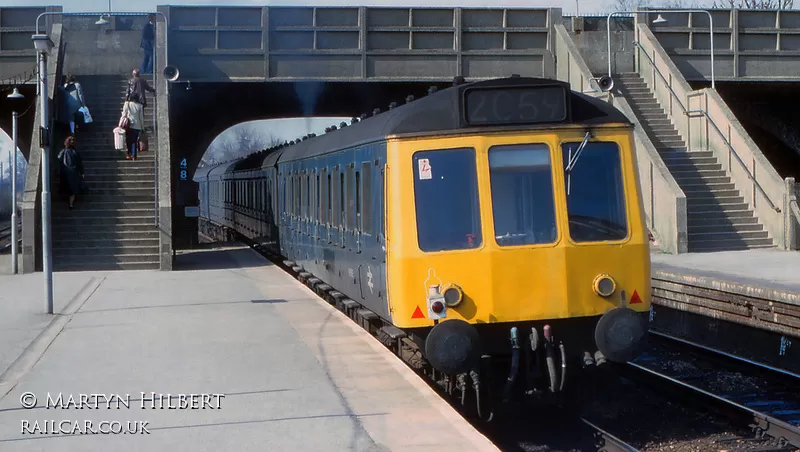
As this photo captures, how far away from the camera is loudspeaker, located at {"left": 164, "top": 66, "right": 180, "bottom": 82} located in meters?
25.5

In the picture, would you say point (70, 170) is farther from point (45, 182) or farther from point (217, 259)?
point (45, 182)

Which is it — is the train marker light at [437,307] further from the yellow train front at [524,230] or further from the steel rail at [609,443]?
the steel rail at [609,443]

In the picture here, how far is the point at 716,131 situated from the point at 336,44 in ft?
32.5

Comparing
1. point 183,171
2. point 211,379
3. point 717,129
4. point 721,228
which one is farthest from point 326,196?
point 183,171

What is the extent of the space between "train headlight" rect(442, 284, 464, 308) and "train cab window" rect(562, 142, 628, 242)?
1.16 meters

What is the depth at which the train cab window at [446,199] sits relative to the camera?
9094 mm

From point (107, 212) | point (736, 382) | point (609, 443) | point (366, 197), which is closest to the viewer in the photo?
point (609, 443)

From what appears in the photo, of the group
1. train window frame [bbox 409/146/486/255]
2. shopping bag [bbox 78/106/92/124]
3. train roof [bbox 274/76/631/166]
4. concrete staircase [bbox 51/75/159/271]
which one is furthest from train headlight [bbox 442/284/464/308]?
shopping bag [bbox 78/106/92/124]

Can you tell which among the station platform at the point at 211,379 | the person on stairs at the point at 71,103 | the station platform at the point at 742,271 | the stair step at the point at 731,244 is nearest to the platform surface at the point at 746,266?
the station platform at the point at 742,271

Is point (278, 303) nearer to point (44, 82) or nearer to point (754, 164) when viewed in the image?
point (44, 82)

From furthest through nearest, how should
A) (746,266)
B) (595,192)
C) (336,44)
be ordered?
(336,44)
(746,266)
(595,192)

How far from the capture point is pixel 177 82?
87.5ft

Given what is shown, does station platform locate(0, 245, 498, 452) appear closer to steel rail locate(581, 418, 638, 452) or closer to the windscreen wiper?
steel rail locate(581, 418, 638, 452)

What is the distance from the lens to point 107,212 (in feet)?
73.6
